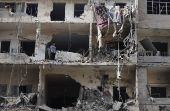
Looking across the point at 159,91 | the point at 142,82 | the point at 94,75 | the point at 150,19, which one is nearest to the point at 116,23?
the point at 150,19

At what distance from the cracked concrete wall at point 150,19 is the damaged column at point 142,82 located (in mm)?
3382

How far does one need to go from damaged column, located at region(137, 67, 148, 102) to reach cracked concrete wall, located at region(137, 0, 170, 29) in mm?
3382

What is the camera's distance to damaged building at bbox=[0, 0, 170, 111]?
80.1 feet

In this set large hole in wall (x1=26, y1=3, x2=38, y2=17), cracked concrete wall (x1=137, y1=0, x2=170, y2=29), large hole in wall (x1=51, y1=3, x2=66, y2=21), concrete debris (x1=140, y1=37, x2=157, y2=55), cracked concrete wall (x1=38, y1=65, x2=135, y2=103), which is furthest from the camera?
large hole in wall (x1=51, y1=3, x2=66, y2=21)

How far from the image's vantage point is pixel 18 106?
78.0 ft

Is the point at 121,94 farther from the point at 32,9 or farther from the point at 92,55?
the point at 32,9

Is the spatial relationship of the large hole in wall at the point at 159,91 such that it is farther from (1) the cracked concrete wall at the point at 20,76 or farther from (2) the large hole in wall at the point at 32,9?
(2) the large hole in wall at the point at 32,9

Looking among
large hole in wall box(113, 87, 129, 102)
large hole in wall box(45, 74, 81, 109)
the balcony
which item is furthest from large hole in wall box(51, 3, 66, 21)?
large hole in wall box(113, 87, 129, 102)

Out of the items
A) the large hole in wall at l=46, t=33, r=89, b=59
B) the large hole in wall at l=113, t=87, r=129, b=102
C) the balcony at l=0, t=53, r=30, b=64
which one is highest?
the large hole in wall at l=46, t=33, r=89, b=59

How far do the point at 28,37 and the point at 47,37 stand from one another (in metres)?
1.51

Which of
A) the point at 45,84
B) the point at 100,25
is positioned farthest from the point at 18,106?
the point at 100,25

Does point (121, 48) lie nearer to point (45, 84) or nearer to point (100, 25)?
point (100, 25)

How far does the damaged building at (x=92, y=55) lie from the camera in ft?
80.1

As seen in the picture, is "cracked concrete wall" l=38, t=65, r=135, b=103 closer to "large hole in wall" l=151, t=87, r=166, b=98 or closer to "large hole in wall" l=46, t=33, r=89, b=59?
"large hole in wall" l=46, t=33, r=89, b=59
